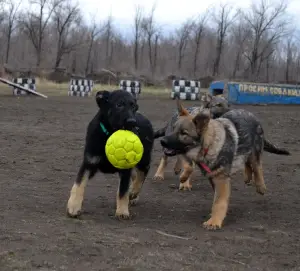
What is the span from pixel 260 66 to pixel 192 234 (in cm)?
6133

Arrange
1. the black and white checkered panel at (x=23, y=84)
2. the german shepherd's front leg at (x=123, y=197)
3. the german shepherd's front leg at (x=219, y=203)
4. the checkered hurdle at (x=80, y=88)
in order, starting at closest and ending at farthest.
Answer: the german shepherd's front leg at (x=219, y=203), the german shepherd's front leg at (x=123, y=197), the black and white checkered panel at (x=23, y=84), the checkered hurdle at (x=80, y=88)

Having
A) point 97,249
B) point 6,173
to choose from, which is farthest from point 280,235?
point 6,173

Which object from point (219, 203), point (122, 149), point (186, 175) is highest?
point (122, 149)

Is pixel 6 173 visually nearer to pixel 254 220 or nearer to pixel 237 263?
pixel 254 220

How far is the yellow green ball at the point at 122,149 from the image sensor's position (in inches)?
213

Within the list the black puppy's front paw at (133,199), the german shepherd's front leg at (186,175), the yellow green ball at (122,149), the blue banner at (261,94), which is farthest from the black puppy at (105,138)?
the blue banner at (261,94)

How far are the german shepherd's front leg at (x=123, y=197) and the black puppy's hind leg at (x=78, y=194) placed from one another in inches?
13.1

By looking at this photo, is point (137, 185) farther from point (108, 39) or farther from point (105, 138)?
point (108, 39)

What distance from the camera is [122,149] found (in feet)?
17.7

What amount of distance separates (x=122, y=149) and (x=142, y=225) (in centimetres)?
82

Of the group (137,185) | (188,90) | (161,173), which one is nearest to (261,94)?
(188,90)

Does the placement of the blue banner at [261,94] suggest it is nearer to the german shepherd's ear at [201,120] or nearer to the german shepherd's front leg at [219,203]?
the german shepherd's front leg at [219,203]

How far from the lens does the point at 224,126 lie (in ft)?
19.9

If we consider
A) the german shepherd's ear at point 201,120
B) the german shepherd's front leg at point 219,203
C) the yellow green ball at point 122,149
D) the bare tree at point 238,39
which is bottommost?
the german shepherd's front leg at point 219,203
